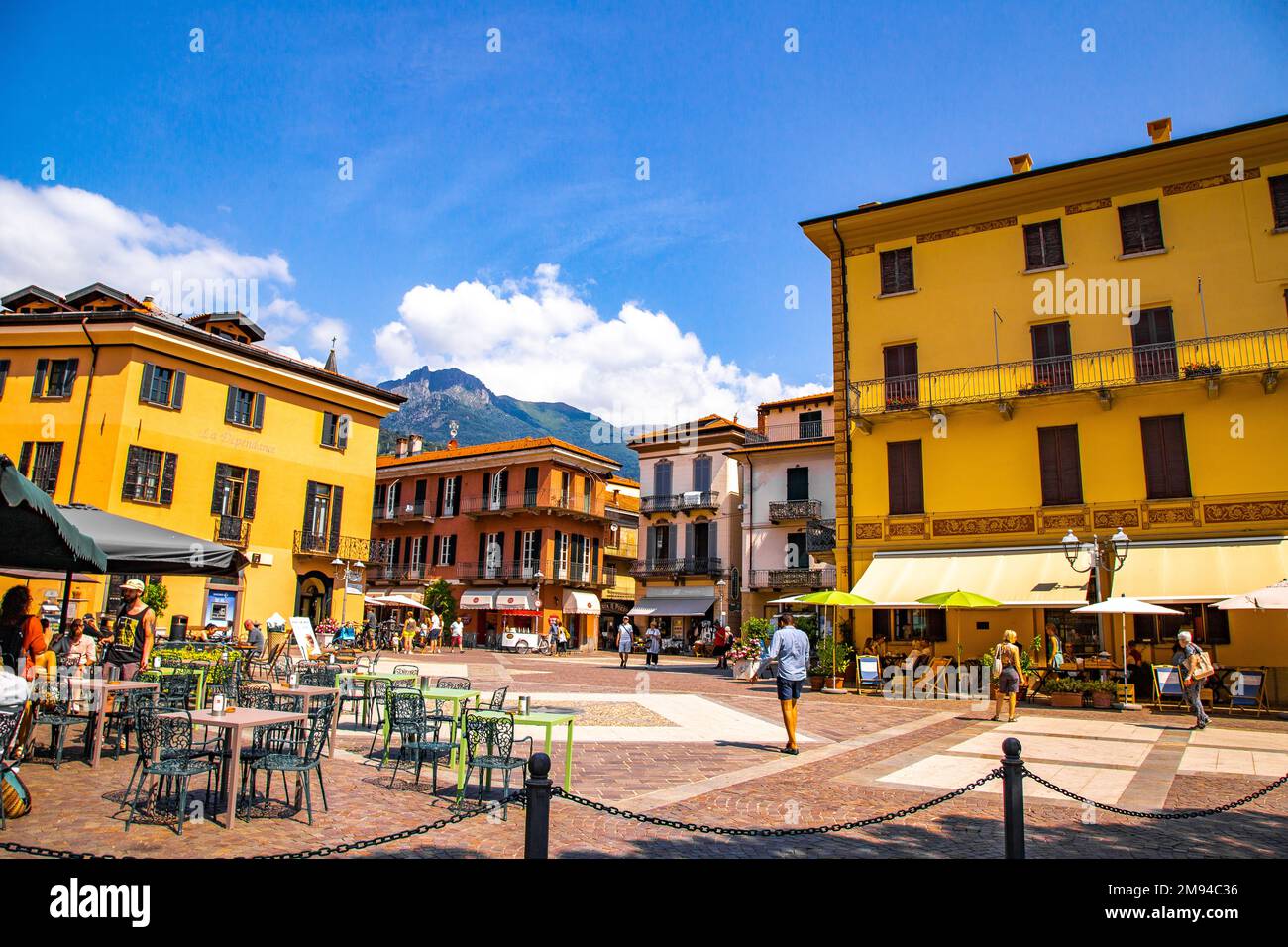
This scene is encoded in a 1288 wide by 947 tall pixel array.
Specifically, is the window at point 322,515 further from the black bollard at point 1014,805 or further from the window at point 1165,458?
the black bollard at point 1014,805

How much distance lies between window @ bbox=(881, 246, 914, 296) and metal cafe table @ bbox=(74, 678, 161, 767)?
1944cm

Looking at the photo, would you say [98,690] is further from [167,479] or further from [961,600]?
[167,479]

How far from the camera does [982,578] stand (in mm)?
18625

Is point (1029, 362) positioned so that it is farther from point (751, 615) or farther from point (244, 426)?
point (244, 426)

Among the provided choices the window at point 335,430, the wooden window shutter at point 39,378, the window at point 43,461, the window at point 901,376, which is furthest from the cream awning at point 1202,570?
the wooden window shutter at point 39,378

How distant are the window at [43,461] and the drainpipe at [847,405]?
22987 mm

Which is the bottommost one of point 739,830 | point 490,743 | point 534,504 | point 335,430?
point 739,830

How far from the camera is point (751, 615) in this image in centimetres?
3800

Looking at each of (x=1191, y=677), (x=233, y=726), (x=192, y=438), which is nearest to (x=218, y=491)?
(x=192, y=438)

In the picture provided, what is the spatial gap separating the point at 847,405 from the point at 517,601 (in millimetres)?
23979

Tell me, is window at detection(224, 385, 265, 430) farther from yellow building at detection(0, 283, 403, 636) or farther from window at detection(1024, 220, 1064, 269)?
window at detection(1024, 220, 1064, 269)

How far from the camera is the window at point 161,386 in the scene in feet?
81.7

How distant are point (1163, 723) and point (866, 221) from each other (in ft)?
46.9
